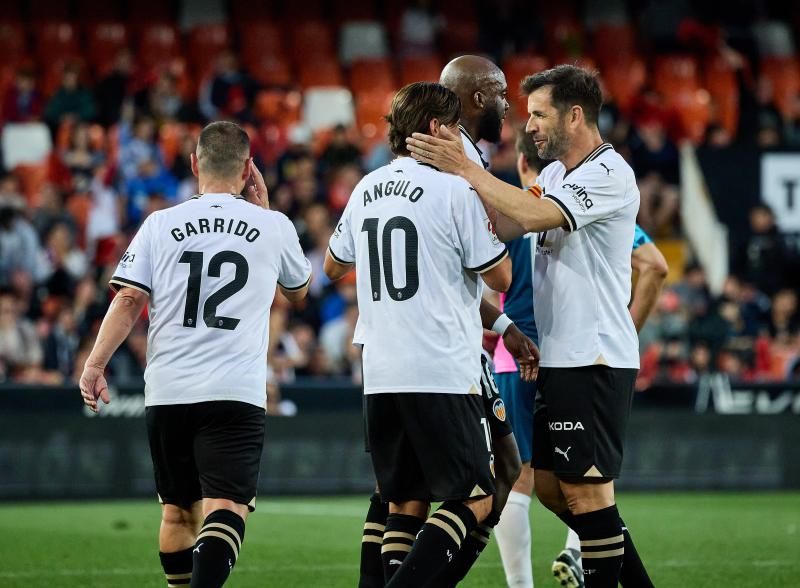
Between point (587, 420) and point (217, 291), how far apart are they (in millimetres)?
1645

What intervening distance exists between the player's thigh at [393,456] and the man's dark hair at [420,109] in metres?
1.07

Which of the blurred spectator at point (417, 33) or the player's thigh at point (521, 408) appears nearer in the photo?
the player's thigh at point (521, 408)

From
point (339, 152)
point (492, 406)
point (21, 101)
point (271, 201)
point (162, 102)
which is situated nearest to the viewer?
point (492, 406)

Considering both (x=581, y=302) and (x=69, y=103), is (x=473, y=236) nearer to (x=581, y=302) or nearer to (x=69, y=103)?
(x=581, y=302)

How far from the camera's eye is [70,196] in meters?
16.8

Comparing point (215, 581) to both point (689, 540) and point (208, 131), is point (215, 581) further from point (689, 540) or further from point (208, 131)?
point (689, 540)

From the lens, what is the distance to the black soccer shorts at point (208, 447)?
584 cm

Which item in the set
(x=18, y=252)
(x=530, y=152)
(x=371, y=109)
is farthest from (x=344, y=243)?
(x=371, y=109)

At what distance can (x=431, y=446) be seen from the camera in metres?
5.50

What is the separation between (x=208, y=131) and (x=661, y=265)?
2711mm

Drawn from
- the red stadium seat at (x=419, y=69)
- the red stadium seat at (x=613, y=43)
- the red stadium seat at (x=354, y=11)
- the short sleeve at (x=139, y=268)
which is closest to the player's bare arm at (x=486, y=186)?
the short sleeve at (x=139, y=268)

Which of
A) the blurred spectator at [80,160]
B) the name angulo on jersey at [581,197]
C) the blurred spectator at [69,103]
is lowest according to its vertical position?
the name angulo on jersey at [581,197]

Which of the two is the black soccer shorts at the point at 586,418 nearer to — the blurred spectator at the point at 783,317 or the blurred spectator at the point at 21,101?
the blurred spectator at the point at 783,317

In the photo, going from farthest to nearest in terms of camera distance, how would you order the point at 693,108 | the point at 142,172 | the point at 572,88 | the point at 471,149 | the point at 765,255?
the point at 693,108 → the point at 765,255 → the point at 142,172 → the point at 471,149 → the point at 572,88
